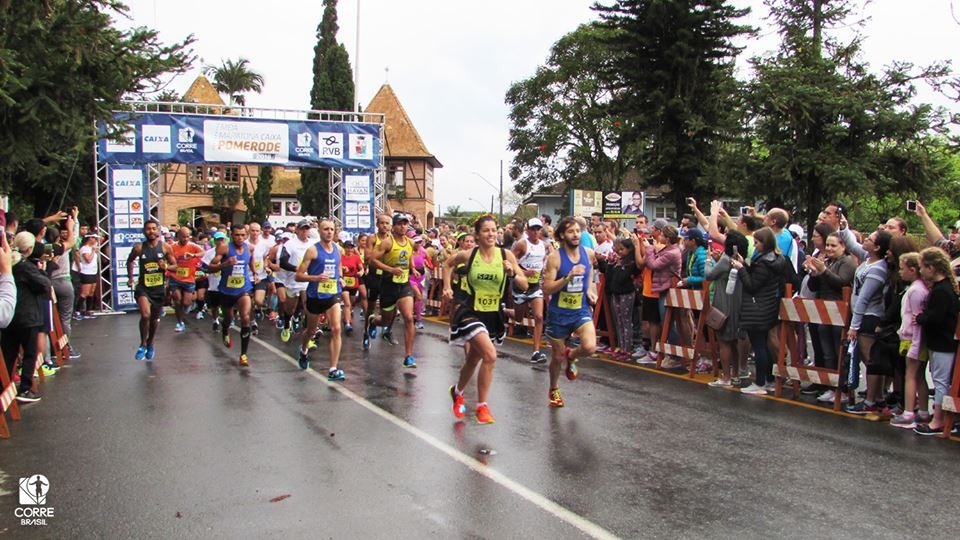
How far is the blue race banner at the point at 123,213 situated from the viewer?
2145 cm

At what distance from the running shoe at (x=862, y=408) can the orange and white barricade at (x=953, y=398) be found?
0.85 m

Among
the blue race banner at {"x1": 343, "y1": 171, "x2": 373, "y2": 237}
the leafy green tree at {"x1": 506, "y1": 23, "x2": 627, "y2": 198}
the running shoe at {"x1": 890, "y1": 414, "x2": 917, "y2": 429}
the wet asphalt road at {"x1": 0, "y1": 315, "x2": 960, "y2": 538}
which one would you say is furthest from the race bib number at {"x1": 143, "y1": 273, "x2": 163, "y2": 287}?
the leafy green tree at {"x1": 506, "y1": 23, "x2": 627, "y2": 198}

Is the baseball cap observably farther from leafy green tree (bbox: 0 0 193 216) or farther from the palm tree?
the palm tree

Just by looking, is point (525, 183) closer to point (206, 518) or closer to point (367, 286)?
point (367, 286)

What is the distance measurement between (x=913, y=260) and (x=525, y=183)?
52.9 meters

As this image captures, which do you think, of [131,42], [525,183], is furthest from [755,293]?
[525,183]

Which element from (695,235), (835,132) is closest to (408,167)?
(835,132)

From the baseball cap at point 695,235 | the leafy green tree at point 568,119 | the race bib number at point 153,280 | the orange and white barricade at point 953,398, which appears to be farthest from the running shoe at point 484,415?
the leafy green tree at point 568,119

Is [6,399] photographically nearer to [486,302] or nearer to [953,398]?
[486,302]

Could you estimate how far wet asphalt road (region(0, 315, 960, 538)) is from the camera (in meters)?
4.98

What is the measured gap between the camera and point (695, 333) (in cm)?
1094

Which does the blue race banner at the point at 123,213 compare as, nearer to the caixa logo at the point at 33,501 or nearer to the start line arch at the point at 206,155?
the start line arch at the point at 206,155

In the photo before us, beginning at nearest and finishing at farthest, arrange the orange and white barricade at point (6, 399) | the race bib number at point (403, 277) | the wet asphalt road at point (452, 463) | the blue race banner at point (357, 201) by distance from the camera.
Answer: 1. the wet asphalt road at point (452, 463)
2. the orange and white barricade at point (6, 399)
3. the race bib number at point (403, 277)
4. the blue race banner at point (357, 201)

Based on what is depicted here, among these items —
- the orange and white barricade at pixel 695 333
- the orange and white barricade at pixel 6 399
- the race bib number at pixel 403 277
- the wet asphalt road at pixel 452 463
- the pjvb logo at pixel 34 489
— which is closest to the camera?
the wet asphalt road at pixel 452 463
